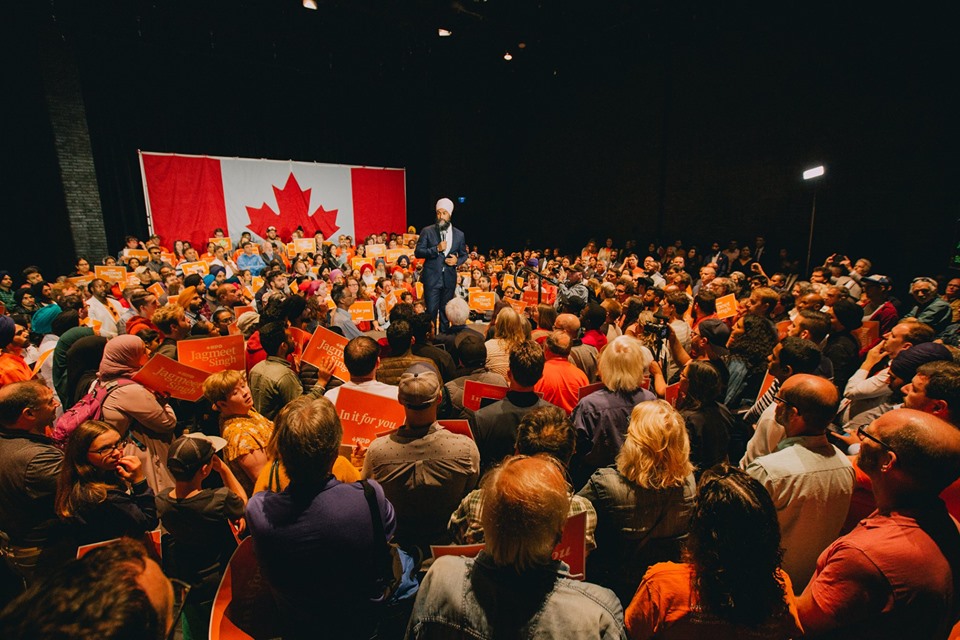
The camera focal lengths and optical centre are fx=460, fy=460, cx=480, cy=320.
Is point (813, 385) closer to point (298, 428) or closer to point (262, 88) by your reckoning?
point (298, 428)

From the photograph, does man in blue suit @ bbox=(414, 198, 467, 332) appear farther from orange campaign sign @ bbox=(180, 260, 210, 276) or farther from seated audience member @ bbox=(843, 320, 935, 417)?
seated audience member @ bbox=(843, 320, 935, 417)

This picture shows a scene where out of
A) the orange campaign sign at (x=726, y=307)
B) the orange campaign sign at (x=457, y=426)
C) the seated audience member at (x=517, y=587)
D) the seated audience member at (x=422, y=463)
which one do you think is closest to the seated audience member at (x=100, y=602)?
the seated audience member at (x=517, y=587)

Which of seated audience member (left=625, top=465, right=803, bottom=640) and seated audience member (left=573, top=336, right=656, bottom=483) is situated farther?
seated audience member (left=573, top=336, right=656, bottom=483)

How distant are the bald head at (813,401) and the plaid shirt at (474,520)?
3.20ft

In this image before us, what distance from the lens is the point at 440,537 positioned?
7.14ft

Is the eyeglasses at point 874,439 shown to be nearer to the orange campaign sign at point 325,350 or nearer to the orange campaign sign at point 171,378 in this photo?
the orange campaign sign at point 325,350

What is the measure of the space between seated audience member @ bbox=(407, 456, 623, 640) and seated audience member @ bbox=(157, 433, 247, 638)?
1111mm

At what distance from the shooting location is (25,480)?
204 centimetres

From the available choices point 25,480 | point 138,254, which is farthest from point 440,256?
point 138,254

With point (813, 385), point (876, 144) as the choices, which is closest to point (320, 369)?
point (813, 385)

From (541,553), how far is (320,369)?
108 inches

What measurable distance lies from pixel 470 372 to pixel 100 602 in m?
2.50

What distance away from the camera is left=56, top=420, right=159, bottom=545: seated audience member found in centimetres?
186

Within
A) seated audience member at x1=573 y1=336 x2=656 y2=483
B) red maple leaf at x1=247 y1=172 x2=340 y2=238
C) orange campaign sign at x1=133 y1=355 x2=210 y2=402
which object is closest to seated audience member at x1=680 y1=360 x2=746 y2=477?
seated audience member at x1=573 y1=336 x2=656 y2=483
